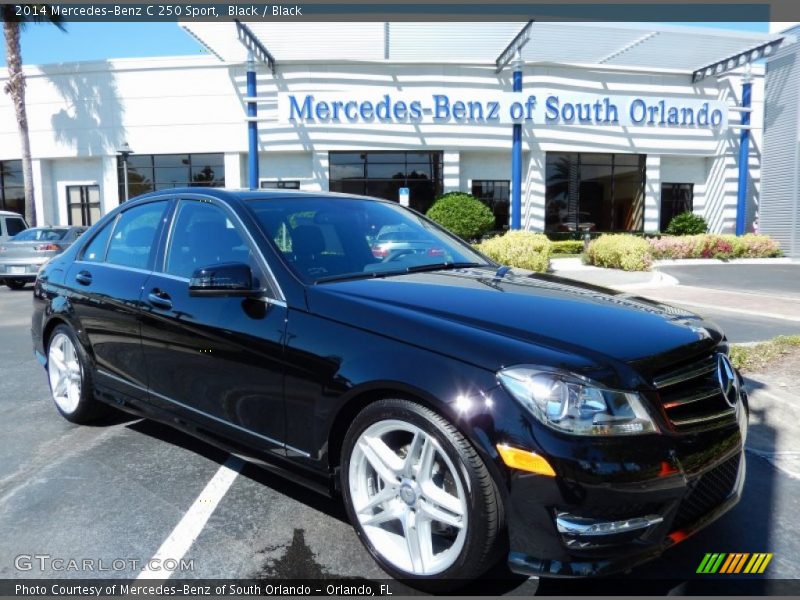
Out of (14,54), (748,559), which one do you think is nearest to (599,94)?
(14,54)

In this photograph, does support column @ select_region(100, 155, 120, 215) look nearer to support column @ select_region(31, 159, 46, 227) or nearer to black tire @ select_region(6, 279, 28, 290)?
support column @ select_region(31, 159, 46, 227)

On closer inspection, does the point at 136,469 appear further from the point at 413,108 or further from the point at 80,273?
the point at 413,108

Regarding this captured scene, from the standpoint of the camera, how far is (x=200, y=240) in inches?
140

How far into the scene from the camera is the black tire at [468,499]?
214 cm

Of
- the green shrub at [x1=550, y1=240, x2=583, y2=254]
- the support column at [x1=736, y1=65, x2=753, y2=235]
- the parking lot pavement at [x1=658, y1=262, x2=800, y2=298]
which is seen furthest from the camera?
the support column at [x1=736, y1=65, x2=753, y2=235]

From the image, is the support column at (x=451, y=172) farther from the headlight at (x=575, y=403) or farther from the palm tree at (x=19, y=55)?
the headlight at (x=575, y=403)

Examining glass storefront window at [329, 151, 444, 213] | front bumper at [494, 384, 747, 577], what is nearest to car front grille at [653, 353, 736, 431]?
front bumper at [494, 384, 747, 577]

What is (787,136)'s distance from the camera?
23000 millimetres

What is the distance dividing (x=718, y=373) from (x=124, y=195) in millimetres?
26682

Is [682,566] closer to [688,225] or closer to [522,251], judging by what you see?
[522,251]

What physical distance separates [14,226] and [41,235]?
10.1 ft

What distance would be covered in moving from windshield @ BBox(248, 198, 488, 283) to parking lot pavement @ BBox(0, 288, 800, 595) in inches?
49.8

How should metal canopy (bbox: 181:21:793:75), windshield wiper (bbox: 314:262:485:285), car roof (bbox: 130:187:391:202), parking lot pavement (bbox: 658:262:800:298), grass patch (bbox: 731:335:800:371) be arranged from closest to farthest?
1. windshield wiper (bbox: 314:262:485:285)
2. car roof (bbox: 130:187:391:202)
3. grass patch (bbox: 731:335:800:371)
4. parking lot pavement (bbox: 658:262:800:298)
5. metal canopy (bbox: 181:21:793:75)

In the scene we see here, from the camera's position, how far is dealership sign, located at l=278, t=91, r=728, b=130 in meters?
22.1
